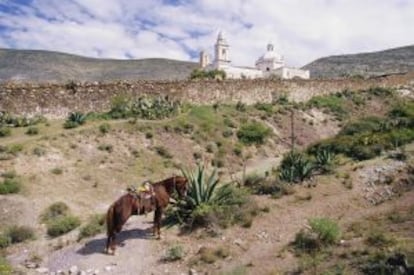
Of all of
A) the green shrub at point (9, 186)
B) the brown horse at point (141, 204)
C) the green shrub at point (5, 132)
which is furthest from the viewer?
the green shrub at point (5, 132)

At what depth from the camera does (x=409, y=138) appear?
19.0 meters

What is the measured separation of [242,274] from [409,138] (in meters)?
11.1

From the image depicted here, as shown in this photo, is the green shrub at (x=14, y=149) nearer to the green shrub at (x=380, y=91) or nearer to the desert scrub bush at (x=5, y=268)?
the desert scrub bush at (x=5, y=268)

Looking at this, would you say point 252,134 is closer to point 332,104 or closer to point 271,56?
point 332,104

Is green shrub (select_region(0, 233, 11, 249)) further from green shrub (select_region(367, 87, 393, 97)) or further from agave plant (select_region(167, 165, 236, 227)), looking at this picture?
green shrub (select_region(367, 87, 393, 97))

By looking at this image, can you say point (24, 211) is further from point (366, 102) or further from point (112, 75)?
point (112, 75)

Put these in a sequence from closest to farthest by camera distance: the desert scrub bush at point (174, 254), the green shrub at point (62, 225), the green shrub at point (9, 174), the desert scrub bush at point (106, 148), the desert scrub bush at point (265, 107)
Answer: the desert scrub bush at point (174, 254) → the green shrub at point (62, 225) → the green shrub at point (9, 174) → the desert scrub bush at point (106, 148) → the desert scrub bush at point (265, 107)

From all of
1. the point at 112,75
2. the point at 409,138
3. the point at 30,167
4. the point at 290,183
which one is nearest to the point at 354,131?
the point at 409,138

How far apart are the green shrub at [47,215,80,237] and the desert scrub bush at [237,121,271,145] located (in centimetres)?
1329

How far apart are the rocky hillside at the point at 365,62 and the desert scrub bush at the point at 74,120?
42457 millimetres

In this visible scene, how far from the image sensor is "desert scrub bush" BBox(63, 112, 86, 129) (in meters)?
24.5

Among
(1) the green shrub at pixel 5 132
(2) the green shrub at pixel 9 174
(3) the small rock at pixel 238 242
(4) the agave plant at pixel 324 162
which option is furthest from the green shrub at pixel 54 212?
(4) the agave plant at pixel 324 162

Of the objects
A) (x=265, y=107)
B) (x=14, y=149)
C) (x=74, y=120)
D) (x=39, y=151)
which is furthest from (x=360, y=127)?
→ (x=14, y=149)

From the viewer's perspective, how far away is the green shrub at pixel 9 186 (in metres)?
17.5
